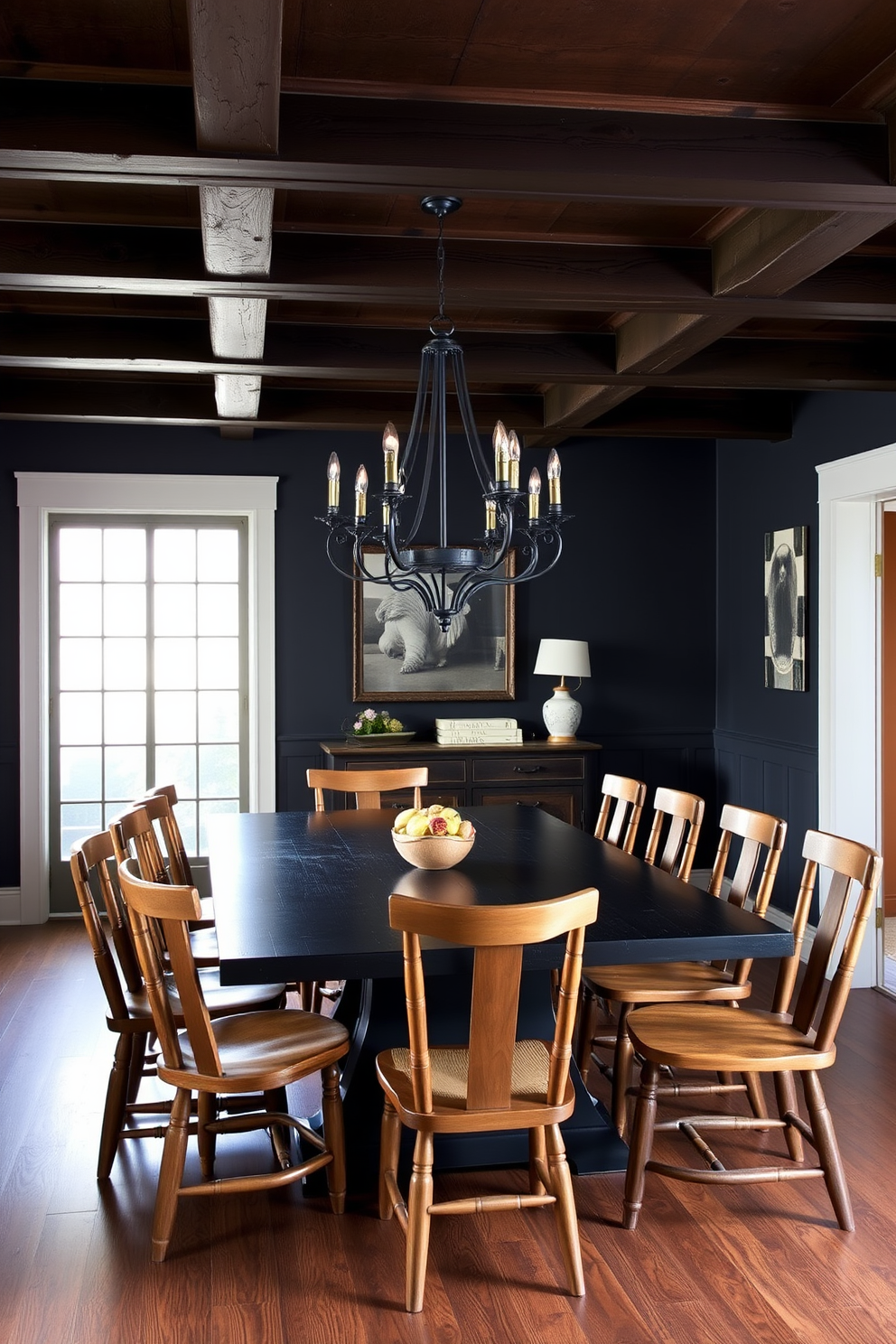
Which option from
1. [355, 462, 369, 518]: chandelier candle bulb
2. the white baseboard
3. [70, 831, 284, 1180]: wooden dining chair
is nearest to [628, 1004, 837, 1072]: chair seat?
[70, 831, 284, 1180]: wooden dining chair

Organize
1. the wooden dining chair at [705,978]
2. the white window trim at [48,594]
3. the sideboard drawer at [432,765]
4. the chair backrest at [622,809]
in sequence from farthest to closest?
the white window trim at [48,594]
the sideboard drawer at [432,765]
the chair backrest at [622,809]
the wooden dining chair at [705,978]

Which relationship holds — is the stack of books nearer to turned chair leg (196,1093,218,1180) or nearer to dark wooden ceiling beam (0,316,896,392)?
dark wooden ceiling beam (0,316,896,392)

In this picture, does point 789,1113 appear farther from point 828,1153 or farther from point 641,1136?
point 641,1136

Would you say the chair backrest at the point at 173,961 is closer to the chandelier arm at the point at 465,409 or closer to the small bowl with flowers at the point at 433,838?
the small bowl with flowers at the point at 433,838

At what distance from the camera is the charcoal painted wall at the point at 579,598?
6.43 meters

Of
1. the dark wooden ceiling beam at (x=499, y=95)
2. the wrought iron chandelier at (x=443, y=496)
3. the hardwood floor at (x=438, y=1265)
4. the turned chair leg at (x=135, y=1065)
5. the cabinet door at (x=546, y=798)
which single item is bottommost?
the hardwood floor at (x=438, y=1265)

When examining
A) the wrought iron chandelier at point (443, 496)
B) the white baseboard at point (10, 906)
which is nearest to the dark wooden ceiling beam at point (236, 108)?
the wrought iron chandelier at point (443, 496)

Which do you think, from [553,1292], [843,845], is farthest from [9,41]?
[553,1292]

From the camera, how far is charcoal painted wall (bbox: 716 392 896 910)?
5.49m

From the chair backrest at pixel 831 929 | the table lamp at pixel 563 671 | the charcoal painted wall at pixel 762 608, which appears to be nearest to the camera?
the chair backrest at pixel 831 929

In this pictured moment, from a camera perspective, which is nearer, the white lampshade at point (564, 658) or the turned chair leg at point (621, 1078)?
the turned chair leg at point (621, 1078)

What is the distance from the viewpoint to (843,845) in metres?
3.09

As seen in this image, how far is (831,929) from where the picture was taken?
3.06m

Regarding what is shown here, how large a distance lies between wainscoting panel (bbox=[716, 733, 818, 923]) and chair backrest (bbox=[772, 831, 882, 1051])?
232 cm
